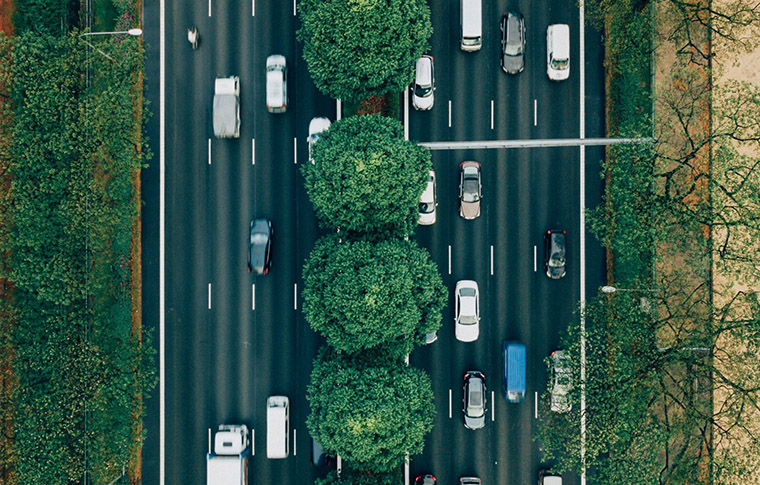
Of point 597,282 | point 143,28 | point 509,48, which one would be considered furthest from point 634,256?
point 143,28

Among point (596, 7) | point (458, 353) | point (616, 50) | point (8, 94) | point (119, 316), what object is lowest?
point (458, 353)

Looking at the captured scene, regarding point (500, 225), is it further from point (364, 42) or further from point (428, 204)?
point (364, 42)

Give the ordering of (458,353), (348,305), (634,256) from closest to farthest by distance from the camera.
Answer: (348,305)
(634,256)
(458,353)

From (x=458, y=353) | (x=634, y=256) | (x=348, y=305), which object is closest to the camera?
(x=348, y=305)

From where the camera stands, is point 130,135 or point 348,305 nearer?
point 348,305

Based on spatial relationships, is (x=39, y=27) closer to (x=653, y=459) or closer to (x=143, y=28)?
(x=143, y=28)

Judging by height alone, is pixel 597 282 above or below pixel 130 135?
below

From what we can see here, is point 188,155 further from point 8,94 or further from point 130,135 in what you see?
point 8,94
